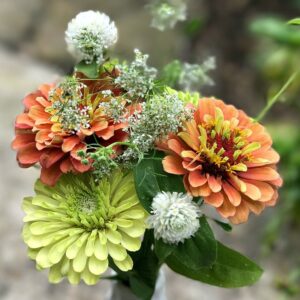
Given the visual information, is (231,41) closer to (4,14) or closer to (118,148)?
(4,14)

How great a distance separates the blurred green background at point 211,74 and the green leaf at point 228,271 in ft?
0.90

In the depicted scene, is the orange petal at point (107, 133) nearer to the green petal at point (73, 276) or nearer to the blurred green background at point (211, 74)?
the green petal at point (73, 276)

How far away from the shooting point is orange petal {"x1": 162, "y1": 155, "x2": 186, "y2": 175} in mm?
471

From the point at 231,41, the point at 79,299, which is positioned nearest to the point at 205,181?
the point at 79,299

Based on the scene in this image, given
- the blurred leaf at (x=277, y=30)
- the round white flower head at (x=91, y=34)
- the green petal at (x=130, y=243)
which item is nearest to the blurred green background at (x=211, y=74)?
the blurred leaf at (x=277, y=30)

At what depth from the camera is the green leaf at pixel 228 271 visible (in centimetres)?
53

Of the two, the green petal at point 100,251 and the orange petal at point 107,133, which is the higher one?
the orange petal at point 107,133

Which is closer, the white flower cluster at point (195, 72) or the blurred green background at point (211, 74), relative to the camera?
the white flower cluster at point (195, 72)

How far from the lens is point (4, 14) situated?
1893 mm

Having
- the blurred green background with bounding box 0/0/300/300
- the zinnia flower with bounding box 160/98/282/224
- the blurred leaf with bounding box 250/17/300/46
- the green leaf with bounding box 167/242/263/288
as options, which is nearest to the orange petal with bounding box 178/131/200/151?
the zinnia flower with bounding box 160/98/282/224

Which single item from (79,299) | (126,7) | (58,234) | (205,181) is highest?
(126,7)

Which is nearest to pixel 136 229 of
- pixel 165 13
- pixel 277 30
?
pixel 165 13

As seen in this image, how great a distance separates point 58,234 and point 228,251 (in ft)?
0.50

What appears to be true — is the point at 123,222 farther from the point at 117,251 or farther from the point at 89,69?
the point at 89,69
